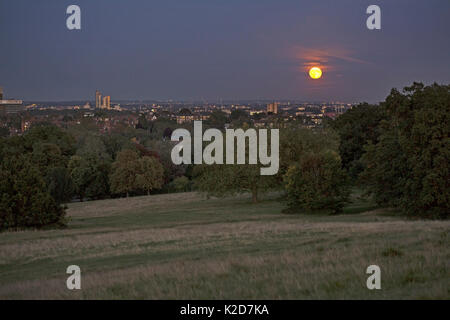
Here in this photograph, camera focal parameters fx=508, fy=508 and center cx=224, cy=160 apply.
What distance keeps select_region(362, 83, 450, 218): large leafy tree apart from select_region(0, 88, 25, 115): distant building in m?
146

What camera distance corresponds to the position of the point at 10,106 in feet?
556

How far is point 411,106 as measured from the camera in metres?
34.7

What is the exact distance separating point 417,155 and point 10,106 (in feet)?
530

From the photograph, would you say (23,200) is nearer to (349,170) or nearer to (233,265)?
(233,265)

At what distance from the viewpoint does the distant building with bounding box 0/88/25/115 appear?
529 feet

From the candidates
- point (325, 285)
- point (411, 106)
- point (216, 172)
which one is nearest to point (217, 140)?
point (216, 172)

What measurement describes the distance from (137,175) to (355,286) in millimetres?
65033

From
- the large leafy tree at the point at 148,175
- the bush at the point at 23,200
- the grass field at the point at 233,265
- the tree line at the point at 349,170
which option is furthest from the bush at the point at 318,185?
the large leafy tree at the point at 148,175

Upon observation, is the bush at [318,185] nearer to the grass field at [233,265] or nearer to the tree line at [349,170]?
the tree line at [349,170]

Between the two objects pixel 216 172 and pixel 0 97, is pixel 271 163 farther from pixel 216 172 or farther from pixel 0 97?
pixel 0 97

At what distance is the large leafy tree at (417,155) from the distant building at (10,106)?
480ft

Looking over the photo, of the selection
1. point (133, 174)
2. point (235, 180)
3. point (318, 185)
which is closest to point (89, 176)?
point (133, 174)

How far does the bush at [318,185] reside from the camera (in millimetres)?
38625

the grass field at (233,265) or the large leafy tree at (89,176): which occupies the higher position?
the grass field at (233,265)
